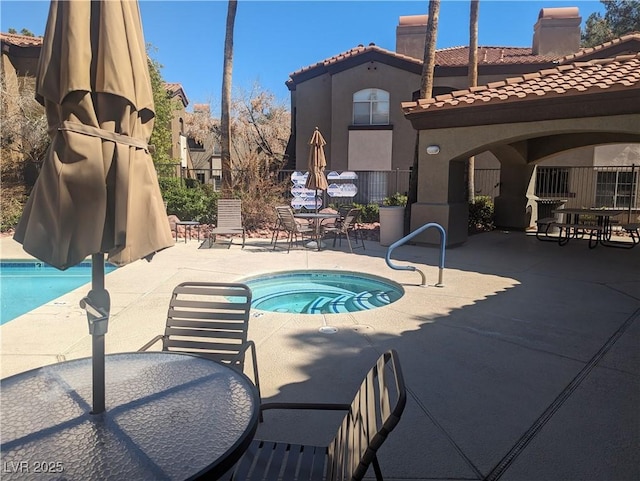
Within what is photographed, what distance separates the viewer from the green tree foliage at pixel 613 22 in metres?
28.5

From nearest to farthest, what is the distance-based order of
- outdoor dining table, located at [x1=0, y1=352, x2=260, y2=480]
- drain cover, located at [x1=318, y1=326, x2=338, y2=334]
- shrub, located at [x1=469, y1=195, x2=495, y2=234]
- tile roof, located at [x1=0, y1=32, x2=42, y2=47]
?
outdoor dining table, located at [x1=0, y1=352, x2=260, y2=480] → drain cover, located at [x1=318, y1=326, x2=338, y2=334] → shrub, located at [x1=469, y1=195, x2=495, y2=234] → tile roof, located at [x1=0, y1=32, x2=42, y2=47]

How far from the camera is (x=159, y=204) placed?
7.29 feet

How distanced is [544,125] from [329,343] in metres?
7.81

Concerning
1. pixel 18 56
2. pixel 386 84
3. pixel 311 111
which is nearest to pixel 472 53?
pixel 386 84

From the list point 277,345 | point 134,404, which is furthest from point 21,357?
point 134,404

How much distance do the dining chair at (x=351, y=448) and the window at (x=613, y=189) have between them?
20451mm

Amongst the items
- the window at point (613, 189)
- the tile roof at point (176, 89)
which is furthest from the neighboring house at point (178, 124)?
the window at point (613, 189)

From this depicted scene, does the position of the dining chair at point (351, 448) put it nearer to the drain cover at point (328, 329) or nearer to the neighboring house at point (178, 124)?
the drain cover at point (328, 329)

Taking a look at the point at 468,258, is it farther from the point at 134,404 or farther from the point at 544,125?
the point at 134,404

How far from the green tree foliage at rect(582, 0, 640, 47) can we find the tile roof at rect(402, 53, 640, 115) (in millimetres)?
24240

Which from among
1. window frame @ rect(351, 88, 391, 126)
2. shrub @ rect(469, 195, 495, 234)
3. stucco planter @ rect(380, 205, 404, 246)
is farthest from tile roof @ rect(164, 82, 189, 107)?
stucco planter @ rect(380, 205, 404, 246)

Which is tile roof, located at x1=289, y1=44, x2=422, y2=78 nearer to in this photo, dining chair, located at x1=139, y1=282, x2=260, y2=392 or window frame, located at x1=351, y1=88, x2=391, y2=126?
window frame, located at x1=351, y1=88, x2=391, y2=126

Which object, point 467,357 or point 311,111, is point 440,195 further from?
point 311,111

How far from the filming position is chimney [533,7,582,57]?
20.7 metres
